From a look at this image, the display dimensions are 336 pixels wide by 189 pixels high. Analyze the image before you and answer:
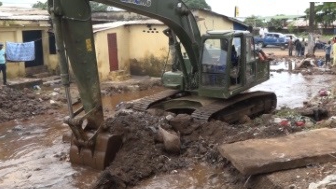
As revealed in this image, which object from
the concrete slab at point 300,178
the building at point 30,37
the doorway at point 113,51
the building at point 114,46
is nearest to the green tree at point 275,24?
the building at point 114,46

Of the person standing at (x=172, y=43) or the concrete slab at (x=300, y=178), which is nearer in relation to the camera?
the concrete slab at (x=300, y=178)

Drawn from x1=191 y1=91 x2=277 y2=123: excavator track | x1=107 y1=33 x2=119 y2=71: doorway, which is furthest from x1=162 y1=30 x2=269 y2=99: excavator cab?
x1=107 y1=33 x2=119 y2=71: doorway

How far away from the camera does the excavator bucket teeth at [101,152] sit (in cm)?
668

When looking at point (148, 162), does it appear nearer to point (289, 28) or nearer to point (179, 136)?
point (179, 136)

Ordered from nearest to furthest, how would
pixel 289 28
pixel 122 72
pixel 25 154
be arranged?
pixel 25 154, pixel 122 72, pixel 289 28

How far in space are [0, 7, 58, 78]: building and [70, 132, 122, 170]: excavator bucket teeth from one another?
1110 centimetres

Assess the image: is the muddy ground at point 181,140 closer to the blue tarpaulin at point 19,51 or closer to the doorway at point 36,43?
the blue tarpaulin at point 19,51

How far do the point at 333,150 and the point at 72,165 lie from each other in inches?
164

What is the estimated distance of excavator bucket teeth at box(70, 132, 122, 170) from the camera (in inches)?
263

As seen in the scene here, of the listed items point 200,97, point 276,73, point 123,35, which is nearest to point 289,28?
point 276,73

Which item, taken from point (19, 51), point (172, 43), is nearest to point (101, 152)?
point (172, 43)

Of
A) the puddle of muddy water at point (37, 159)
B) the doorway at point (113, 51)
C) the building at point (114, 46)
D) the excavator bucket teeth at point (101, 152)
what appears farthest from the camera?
the doorway at point (113, 51)

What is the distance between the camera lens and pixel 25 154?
8172mm

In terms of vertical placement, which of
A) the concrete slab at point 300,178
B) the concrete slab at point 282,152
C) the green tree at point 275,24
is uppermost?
the green tree at point 275,24
